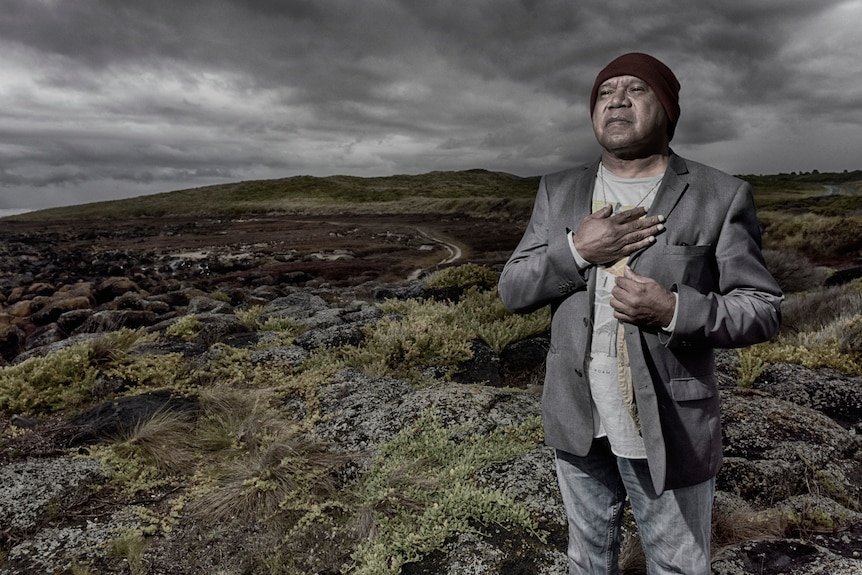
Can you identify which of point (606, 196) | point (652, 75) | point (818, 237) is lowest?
point (818, 237)

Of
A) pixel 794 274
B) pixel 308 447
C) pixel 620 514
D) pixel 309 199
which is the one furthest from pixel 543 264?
pixel 309 199

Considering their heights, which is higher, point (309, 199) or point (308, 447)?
point (309, 199)

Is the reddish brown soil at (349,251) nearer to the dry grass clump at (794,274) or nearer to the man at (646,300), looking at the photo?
the dry grass clump at (794,274)

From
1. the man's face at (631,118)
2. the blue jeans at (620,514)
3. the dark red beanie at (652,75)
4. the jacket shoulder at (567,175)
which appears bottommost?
the blue jeans at (620,514)

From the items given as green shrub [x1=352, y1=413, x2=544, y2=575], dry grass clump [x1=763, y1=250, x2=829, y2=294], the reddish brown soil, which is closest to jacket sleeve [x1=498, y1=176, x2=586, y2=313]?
green shrub [x1=352, y1=413, x2=544, y2=575]

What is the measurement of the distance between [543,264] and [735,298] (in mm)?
650

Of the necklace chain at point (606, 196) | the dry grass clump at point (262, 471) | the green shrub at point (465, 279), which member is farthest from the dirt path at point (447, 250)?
the necklace chain at point (606, 196)

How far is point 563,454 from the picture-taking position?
7.39ft

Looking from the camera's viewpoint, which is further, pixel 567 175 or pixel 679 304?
pixel 567 175

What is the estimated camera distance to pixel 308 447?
4316mm

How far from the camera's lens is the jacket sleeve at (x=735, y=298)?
5.52 ft

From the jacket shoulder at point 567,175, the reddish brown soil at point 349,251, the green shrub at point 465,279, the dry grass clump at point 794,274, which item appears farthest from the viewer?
the reddish brown soil at point 349,251

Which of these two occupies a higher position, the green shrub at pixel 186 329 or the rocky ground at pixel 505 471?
the green shrub at pixel 186 329

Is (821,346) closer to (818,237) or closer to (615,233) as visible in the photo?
(615,233)
